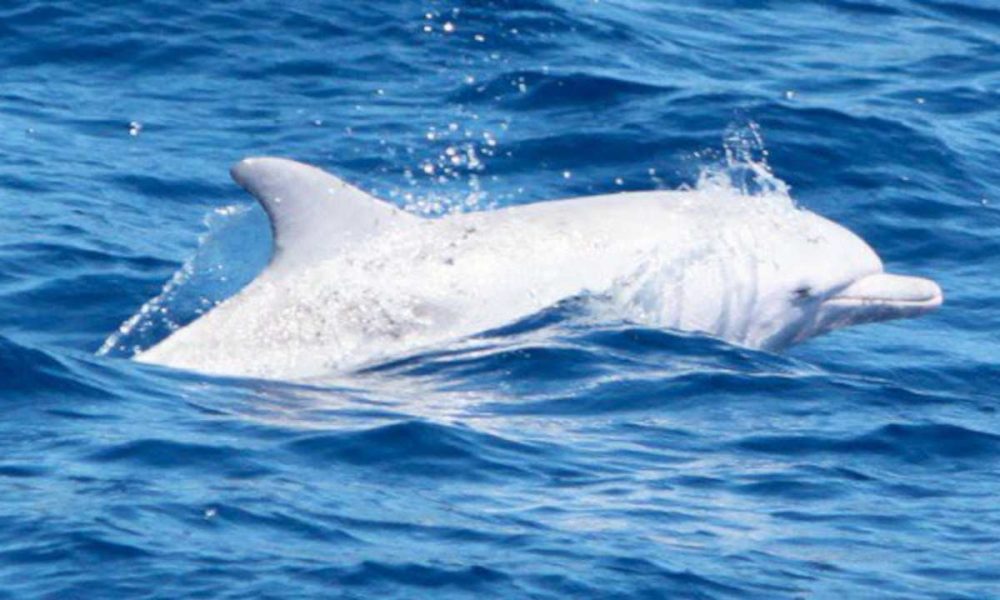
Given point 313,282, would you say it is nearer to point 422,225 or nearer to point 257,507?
point 422,225

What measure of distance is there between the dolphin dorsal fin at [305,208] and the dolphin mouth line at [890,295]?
294 centimetres

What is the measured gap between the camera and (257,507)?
944 cm

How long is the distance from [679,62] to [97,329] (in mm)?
8365

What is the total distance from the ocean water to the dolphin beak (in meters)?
0.36

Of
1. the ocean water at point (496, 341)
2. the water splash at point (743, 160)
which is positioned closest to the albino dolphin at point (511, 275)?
the ocean water at point (496, 341)

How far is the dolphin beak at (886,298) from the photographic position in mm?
13609

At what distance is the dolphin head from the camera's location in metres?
13.5

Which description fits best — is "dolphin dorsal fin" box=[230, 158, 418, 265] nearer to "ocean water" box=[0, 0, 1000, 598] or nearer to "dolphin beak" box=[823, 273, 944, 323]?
"ocean water" box=[0, 0, 1000, 598]

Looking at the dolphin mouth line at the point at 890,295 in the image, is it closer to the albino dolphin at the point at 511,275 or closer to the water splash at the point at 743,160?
the albino dolphin at the point at 511,275

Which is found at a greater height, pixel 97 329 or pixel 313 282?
pixel 313 282

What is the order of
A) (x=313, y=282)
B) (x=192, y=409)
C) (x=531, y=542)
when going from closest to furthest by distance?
(x=531, y=542) → (x=192, y=409) → (x=313, y=282)

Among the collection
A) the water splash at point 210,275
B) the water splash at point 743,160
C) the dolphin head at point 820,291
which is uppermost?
the dolphin head at point 820,291

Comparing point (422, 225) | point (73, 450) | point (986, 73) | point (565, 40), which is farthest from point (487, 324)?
point (986, 73)

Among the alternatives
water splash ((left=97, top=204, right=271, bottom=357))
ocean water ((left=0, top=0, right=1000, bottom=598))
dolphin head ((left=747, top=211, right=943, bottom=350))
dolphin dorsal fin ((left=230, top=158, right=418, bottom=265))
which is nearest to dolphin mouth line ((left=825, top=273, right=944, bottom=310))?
dolphin head ((left=747, top=211, right=943, bottom=350))
